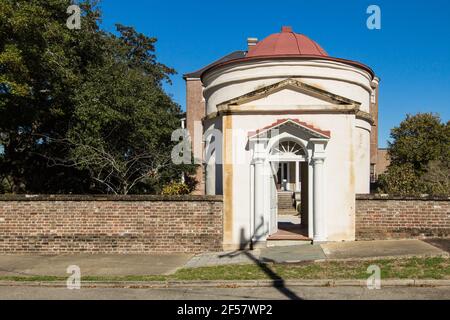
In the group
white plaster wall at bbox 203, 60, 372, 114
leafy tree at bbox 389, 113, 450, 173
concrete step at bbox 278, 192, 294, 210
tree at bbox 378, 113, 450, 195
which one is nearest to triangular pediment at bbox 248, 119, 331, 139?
white plaster wall at bbox 203, 60, 372, 114

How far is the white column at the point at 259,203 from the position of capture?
491 inches

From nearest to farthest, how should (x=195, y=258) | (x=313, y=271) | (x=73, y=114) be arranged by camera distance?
(x=313, y=271)
(x=195, y=258)
(x=73, y=114)

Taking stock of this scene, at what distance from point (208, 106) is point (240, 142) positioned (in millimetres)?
3674

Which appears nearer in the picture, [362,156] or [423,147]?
[362,156]

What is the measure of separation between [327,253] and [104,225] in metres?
6.12

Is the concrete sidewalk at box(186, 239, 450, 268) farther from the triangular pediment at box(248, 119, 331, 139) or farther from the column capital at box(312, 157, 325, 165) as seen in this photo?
the triangular pediment at box(248, 119, 331, 139)

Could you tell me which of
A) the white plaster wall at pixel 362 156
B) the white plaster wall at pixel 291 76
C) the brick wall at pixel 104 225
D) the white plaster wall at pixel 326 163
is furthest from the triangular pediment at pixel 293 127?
the brick wall at pixel 104 225

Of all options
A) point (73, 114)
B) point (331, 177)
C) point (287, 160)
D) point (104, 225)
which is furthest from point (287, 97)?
point (73, 114)

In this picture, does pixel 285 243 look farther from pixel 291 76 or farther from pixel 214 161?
pixel 291 76

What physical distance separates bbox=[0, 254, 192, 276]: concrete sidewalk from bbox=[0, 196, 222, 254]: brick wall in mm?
414

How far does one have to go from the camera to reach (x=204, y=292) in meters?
7.95

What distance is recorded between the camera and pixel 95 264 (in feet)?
35.2

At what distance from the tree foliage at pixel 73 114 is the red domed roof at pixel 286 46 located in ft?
20.6

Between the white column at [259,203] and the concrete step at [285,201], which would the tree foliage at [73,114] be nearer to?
the white column at [259,203]
